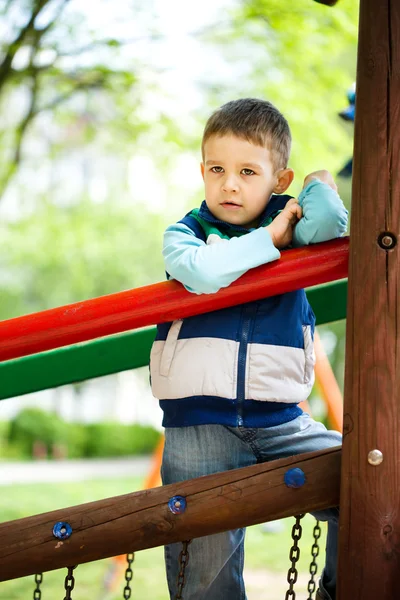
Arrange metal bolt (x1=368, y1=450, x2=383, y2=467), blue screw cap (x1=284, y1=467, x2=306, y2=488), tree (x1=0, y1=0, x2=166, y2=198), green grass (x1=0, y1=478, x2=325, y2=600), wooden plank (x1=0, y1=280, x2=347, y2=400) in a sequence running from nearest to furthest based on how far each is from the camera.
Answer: metal bolt (x1=368, y1=450, x2=383, y2=467), blue screw cap (x1=284, y1=467, x2=306, y2=488), wooden plank (x1=0, y1=280, x2=347, y2=400), green grass (x1=0, y1=478, x2=325, y2=600), tree (x1=0, y1=0, x2=166, y2=198)

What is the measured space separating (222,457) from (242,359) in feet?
0.92

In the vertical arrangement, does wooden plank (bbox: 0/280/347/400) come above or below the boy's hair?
below

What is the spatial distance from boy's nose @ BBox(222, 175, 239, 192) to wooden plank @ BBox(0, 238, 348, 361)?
0.26 meters

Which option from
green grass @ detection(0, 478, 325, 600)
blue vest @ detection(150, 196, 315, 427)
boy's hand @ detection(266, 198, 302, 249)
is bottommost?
green grass @ detection(0, 478, 325, 600)

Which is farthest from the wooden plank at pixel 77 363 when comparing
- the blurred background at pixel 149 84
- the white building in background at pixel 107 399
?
the white building in background at pixel 107 399

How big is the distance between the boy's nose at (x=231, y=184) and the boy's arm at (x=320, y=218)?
191mm

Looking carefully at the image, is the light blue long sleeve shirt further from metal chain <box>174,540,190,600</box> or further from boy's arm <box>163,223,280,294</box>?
metal chain <box>174,540,190,600</box>

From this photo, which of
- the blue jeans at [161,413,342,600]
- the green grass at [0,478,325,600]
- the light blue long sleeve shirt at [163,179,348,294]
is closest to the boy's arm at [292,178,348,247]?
the light blue long sleeve shirt at [163,179,348,294]

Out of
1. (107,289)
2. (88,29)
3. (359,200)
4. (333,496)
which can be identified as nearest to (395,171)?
(359,200)

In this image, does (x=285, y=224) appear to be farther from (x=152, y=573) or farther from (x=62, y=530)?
(x=152, y=573)

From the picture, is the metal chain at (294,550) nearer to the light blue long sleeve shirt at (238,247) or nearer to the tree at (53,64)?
the light blue long sleeve shirt at (238,247)

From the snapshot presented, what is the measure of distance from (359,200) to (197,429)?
0.73 m

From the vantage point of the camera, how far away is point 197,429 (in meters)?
2.10

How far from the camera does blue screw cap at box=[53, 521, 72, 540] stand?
200 centimetres
